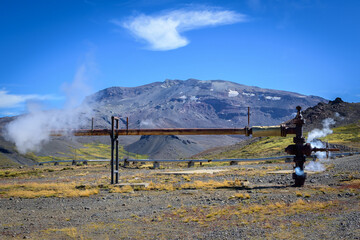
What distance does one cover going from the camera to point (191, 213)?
42.4 ft

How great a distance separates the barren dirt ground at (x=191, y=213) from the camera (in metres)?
10.2

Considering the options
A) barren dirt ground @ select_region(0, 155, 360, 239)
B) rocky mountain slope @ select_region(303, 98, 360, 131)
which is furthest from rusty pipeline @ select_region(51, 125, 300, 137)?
rocky mountain slope @ select_region(303, 98, 360, 131)

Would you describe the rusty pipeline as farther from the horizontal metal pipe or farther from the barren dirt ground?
the barren dirt ground

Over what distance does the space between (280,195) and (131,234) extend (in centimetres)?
803

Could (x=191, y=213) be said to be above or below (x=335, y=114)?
below

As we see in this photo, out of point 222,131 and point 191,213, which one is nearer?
point 191,213

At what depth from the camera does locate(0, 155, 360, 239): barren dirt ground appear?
1021 centimetres

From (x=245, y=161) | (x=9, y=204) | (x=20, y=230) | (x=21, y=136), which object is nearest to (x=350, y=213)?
(x=20, y=230)

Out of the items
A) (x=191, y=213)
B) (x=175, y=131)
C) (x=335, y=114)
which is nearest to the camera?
(x=191, y=213)

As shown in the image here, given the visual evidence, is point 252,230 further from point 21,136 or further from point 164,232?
point 21,136

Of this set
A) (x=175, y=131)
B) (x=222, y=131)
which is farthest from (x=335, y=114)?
(x=175, y=131)

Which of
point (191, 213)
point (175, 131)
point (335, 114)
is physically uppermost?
point (335, 114)

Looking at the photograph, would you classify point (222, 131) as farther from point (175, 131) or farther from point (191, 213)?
point (191, 213)

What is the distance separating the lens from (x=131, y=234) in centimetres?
1042
